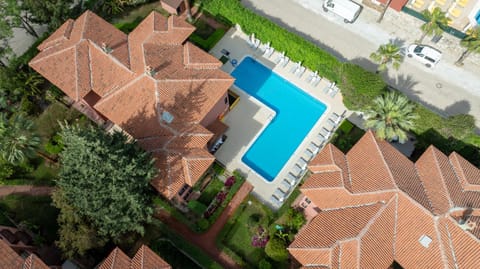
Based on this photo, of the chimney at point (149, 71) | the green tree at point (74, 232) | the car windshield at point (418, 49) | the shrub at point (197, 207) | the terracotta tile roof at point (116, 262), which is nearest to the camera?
the terracotta tile roof at point (116, 262)

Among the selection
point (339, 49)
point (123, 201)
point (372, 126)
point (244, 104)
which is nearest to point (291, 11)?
point (339, 49)

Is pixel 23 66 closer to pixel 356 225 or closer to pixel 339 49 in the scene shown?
pixel 339 49

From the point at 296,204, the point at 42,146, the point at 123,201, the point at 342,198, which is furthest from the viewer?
the point at 42,146

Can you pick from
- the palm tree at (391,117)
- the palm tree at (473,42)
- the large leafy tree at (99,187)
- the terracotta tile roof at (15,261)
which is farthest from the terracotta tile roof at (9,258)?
the palm tree at (473,42)

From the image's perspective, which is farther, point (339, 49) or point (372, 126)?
point (339, 49)

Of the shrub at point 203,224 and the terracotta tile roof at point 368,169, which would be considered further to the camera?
the shrub at point 203,224

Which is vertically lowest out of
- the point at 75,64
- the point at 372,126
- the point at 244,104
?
the point at 75,64

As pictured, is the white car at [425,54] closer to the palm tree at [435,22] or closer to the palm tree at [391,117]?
the palm tree at [435,22]

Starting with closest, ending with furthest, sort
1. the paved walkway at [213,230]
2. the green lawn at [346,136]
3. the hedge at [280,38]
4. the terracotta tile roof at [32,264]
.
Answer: the terracotta tile roof at [32,264]
the paved walkway at [213,230]
the green lawn at [346,136]
the hedge at [280,38]
